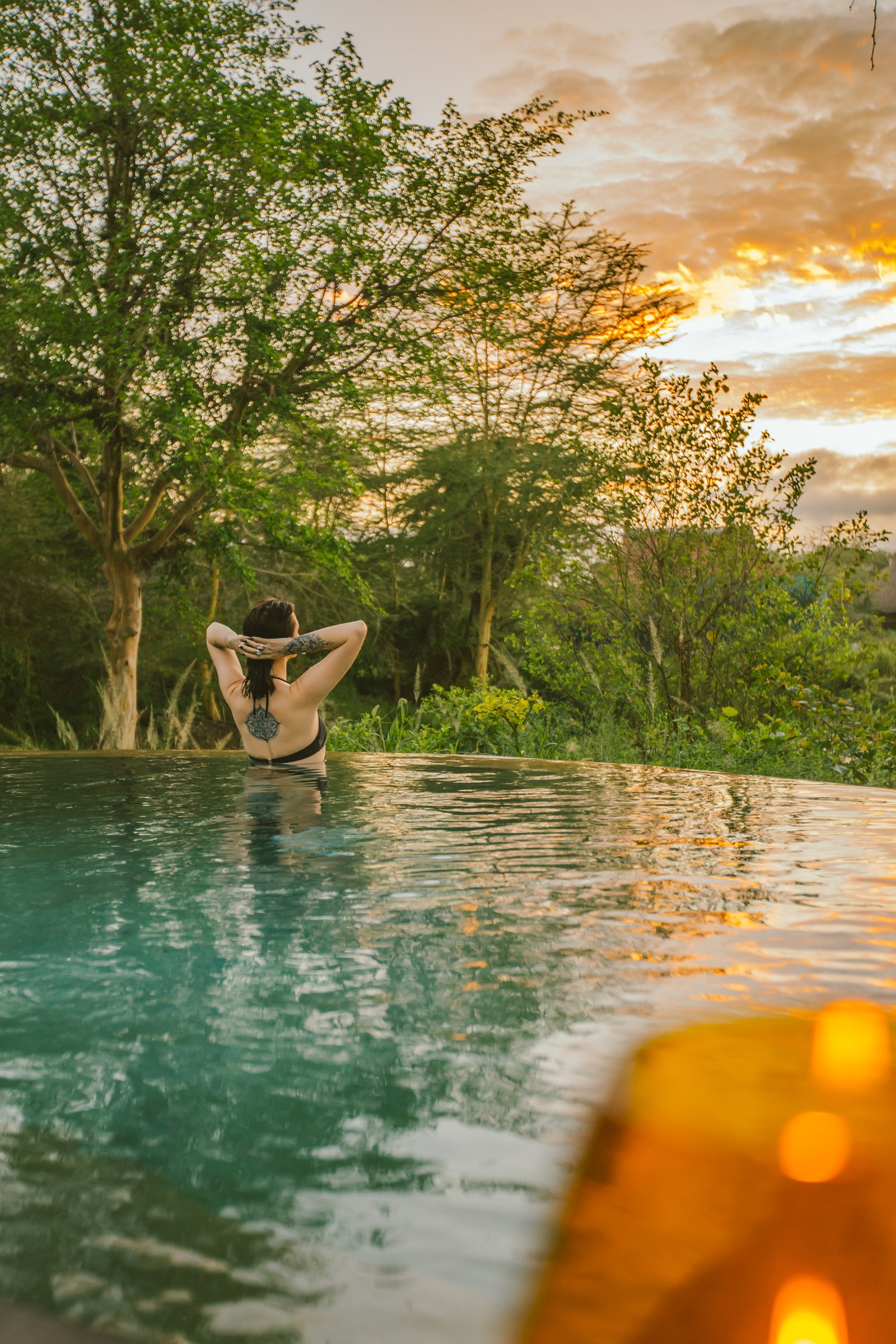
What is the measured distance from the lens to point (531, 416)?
720 inches

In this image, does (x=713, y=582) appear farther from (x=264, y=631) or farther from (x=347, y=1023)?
(x=347, y=1023)

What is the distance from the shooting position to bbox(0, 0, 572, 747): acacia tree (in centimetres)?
1105

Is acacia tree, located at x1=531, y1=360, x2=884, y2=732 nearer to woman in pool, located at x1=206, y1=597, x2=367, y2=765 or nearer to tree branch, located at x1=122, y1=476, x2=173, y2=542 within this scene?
woman in pool, located at x1=206, y1=597, x2=367, y2=765

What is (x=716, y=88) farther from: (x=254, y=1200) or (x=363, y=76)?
(x=254, y=1200)

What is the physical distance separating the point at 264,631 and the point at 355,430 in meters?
10.4

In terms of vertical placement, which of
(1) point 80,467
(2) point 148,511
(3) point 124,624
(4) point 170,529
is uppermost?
(1) point 80,467

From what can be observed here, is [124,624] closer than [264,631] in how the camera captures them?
No

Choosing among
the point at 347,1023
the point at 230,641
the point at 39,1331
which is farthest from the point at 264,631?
the point at 39,1331

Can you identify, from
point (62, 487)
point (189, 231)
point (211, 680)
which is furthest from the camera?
point (211, 680)

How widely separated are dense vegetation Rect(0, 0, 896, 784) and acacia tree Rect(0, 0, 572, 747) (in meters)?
0.05

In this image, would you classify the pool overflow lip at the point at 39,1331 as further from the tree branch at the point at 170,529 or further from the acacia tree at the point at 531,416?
the acacia tree at the point at 531,416

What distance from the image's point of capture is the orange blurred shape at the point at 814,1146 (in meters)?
1.16

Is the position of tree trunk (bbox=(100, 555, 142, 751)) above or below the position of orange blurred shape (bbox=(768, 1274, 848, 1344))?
above

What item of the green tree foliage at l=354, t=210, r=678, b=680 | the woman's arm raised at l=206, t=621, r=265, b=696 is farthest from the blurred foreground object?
the green tree foliage at l=354, t=210, r=678, b=680
